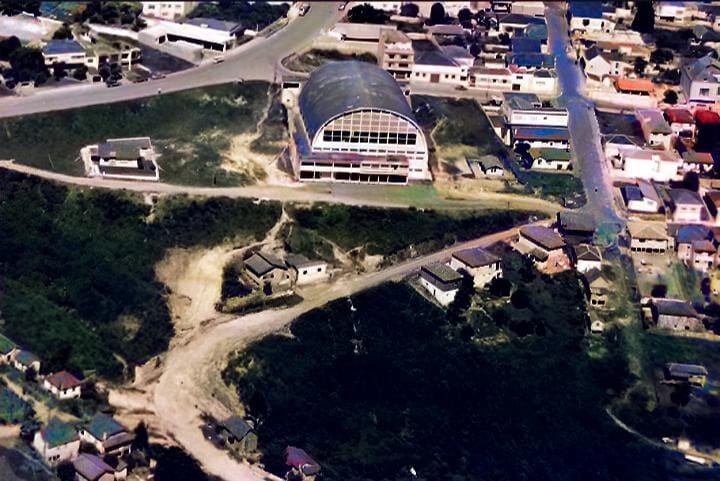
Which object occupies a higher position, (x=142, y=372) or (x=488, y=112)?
(x=488, y=112)

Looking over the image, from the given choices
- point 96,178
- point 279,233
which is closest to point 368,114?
point 279,233

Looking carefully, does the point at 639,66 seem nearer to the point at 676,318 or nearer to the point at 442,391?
the point at 676,318

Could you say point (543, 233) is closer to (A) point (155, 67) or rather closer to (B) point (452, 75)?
(B) point (452, 75)

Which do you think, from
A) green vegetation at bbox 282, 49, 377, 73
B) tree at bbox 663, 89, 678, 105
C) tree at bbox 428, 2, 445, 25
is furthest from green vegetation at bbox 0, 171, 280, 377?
tree at bbox 663, 89, 678, 105

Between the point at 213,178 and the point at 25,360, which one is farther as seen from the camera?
the point at 213,178

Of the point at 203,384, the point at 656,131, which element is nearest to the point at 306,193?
the point at 203,384

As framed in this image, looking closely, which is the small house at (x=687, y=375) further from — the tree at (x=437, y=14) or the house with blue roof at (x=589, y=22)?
the tree at (x=437, y=14)
